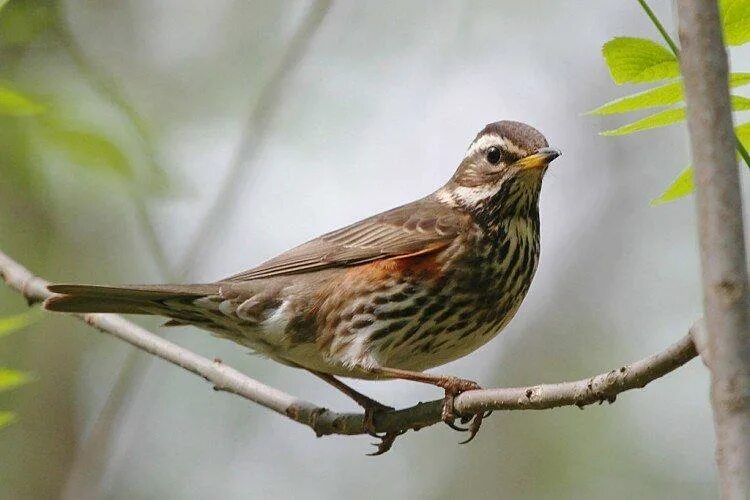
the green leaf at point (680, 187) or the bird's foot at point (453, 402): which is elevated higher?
the green leaf at point (680, 187)

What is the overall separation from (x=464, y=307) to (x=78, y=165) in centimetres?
242

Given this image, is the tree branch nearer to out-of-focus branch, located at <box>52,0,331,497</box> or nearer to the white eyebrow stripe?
out-of-focus branch, located at <box>52,0,331,497</box>

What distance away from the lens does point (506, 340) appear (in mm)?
14500

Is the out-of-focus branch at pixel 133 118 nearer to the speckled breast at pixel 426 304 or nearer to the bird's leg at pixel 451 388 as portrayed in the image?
the speckled breast at pixel 426 304

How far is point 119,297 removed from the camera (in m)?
5.71

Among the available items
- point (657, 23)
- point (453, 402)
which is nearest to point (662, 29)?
point (657, 23)

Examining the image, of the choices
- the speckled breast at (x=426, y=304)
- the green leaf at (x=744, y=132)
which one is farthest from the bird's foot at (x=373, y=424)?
the green leaf at (x=744, y=132)

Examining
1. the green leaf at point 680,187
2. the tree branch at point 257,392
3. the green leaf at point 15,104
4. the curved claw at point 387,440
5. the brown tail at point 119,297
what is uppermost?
the green leaf at point 15,104

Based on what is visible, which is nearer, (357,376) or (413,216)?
(357,376)

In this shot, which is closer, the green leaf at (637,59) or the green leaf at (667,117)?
the green leaf at (637,59)

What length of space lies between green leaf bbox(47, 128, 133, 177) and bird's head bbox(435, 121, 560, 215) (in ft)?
7.97

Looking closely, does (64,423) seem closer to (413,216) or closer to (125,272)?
(125,272)

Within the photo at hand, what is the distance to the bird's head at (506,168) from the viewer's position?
6.56 m

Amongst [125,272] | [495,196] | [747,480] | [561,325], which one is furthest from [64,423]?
[747,480]
